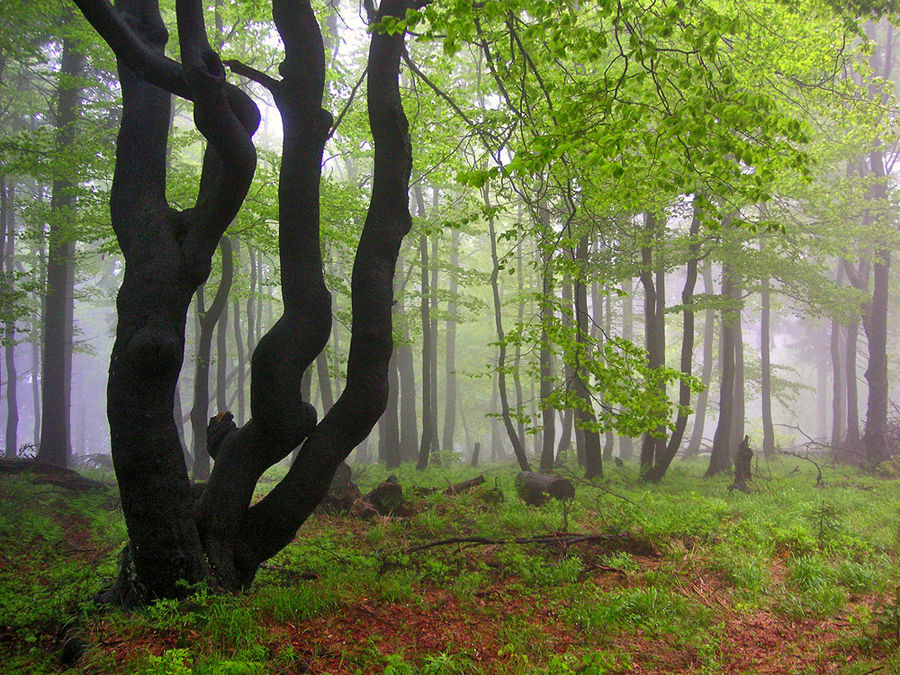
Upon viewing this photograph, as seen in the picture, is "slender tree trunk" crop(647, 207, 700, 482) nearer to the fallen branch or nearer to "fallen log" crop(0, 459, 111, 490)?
the fallen branch

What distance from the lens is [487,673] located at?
3.46 meters

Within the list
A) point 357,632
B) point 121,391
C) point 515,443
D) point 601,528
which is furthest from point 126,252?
point 515,443

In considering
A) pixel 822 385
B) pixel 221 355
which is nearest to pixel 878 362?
pixel 221 355

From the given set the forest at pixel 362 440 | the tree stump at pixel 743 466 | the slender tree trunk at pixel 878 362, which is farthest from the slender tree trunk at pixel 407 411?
the slender tree trunk at pixel 878 362

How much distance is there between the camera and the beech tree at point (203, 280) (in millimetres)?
4059

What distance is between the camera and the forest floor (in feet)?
11.6

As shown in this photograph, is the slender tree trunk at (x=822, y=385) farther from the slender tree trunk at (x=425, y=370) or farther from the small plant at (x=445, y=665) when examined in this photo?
the small plant at (x=445, y=665)

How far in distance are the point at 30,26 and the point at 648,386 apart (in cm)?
1577

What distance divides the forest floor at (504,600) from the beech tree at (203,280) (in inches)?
21.7

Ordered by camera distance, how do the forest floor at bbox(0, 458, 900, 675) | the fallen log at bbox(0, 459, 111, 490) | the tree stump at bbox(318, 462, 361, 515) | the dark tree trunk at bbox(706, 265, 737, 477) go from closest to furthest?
the forest floor at bbox(0, 458, 900, 675)
the tree stump at bbox(318, 462, 361, 515)
the fallen log at bbox(0, 459, 111, 490)
the dark tree trunk at bbox(706, 265, 737, 477)

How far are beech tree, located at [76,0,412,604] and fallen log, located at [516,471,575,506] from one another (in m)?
5.74

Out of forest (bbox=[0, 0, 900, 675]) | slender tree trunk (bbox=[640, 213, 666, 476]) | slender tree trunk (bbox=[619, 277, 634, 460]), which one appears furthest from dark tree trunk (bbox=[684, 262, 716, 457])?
forest (bbox=[0, 0, 900, 675])

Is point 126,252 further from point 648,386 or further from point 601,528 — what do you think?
point 601,528

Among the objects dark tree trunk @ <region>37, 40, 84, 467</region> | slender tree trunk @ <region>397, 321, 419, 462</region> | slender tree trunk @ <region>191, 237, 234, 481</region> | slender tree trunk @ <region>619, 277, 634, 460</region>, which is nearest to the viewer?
slender tree trunk @ <region>191, 237, 234, 481</region>
